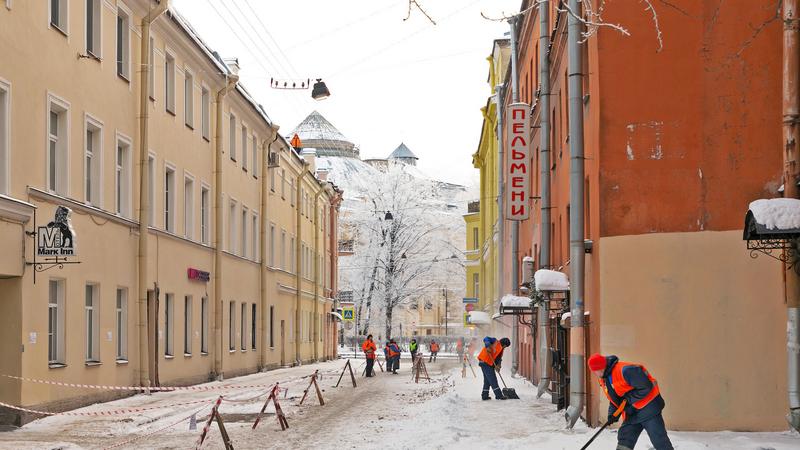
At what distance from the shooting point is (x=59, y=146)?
786 inches

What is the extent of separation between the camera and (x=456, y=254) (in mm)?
79625

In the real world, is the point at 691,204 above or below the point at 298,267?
above

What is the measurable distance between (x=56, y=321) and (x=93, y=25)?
619cm

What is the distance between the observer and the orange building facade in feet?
47.5

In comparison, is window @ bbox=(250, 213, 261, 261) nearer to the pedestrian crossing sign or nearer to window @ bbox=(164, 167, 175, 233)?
window @ bbox=(164, 167, 175, 233)

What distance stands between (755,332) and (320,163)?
107 metres

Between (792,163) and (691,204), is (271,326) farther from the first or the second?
(792,163)

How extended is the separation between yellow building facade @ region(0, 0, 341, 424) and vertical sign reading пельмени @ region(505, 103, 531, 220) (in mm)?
8566

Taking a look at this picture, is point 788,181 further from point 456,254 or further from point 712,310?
point 456,254

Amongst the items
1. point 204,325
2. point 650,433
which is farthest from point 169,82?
point 650,433

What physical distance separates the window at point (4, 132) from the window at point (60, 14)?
2.91 metres

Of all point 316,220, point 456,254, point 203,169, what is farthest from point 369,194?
point 203,169

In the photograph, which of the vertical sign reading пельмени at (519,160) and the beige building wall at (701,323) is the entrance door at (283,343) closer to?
the vertical sign reading пельмени at (519,160)

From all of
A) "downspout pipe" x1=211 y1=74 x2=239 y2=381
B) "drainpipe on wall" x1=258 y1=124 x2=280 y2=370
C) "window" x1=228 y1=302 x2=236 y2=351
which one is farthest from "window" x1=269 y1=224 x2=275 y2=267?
"downspout pipe" x1=211 y1=74 x2=239 y2=381
